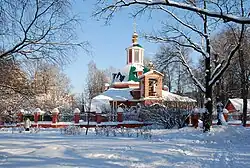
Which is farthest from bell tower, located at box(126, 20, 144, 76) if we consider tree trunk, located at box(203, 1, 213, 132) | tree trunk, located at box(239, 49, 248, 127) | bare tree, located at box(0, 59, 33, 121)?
bare tree, located at box(0, 59, 33, 121)

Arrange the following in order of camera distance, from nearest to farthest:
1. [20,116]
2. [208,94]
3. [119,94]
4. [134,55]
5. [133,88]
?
[208,94], [20,116], [119,94], [133,88], [134,55]

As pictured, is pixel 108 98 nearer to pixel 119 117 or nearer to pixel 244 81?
pixel 119 117

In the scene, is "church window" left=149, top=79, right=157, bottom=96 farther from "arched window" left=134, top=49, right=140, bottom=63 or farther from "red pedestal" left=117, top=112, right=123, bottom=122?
"red pedestal" left=117, top=112, right=123, bottom=122

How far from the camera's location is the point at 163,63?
2281cm

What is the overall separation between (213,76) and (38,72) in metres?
12.2

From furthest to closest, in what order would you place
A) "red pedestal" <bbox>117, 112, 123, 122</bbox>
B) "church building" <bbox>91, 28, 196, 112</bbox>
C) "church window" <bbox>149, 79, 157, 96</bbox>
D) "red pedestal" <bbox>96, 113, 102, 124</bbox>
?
"church window" <bbox>149, 79, 157, 96</bbox>
"church building" <bbox>91, 28, 196, 112</bbox>
"red pedestal" <bbox>117, 112, 123, 122</bbox>
"red pedestal" <bbox>96, 113, 102, 124</bbox>

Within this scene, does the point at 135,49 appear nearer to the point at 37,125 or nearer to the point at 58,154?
the point at 37,125

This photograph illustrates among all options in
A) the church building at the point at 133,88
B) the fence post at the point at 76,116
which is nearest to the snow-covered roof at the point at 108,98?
the church building at the point at 133,88

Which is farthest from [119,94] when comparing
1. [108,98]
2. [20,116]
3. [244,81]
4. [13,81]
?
[13,81]

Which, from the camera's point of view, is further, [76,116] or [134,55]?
[134,55]

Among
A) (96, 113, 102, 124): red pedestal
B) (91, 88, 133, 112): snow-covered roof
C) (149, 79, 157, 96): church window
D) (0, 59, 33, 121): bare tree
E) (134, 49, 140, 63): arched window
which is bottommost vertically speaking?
(96, 113, 102, 124): red pedestal

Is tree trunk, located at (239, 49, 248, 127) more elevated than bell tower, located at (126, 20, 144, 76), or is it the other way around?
bell tower, located at (126, 20, 144, 76)

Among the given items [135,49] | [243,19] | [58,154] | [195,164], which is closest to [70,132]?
[58,154]

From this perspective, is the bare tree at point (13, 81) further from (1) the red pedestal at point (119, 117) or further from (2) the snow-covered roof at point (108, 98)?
(2) the snow-covered roof at point (108, 98)
